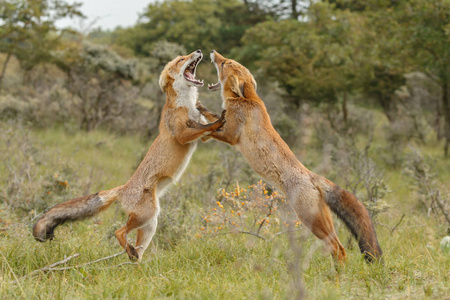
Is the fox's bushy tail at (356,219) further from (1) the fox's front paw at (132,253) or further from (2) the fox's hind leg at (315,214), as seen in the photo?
(1) the fox's front paw at (132,253)

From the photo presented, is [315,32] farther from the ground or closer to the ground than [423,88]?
farther from the ground

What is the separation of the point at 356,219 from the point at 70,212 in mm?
3114

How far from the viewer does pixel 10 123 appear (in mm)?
13828

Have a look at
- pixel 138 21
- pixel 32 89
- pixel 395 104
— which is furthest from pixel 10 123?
pixel 138 21

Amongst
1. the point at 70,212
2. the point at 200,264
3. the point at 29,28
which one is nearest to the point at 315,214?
the point at 200,264

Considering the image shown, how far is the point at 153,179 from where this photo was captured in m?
5.48

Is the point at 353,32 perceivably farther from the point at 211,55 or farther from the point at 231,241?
the point at 231,241

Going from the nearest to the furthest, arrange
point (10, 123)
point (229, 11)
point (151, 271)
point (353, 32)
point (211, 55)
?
point (151, 271) < point (211, 55) < point (10, 123) < point (353, 32) < point (229, 11)

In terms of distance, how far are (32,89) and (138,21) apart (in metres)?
18.9

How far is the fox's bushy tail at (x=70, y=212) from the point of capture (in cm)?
503

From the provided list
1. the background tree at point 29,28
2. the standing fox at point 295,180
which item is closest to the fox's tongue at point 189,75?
the standing fox at point 295,180

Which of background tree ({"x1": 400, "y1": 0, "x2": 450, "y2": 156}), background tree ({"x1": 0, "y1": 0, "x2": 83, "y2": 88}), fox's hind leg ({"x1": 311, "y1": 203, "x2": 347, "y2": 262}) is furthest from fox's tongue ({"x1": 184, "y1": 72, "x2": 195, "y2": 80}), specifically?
background tree ({"x1": 0, "y1": 0, "x2": 83, "y2": 88})

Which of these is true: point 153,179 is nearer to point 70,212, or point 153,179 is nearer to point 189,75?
point 70,212

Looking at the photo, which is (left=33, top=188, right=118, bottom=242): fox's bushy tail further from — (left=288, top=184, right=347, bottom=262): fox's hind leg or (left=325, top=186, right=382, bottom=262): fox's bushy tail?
(left=325, top=186, right=382, bottom=262): fox's bushy tail
